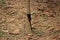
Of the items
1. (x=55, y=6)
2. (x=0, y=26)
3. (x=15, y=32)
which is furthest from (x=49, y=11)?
(x=0, y=26)

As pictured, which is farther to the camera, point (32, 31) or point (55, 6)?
point (55, 6)

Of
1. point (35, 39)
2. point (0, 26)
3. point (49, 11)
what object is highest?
point (49, 11)

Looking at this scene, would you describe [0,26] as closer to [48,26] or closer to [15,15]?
[15,15]

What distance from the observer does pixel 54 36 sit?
140 cm

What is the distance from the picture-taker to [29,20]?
1.41 m

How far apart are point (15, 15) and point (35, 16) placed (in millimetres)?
198

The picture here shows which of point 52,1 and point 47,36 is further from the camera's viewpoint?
point 52,1

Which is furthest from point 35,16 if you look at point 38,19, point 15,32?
point 15,32

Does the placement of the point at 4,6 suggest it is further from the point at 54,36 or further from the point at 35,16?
the point at 54,36

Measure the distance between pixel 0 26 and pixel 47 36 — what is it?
454 mm

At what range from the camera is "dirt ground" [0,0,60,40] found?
55.5 inches

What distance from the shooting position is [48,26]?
57.1 inches

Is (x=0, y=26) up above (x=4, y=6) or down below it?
below

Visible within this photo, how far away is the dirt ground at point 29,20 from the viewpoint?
1409 mm
